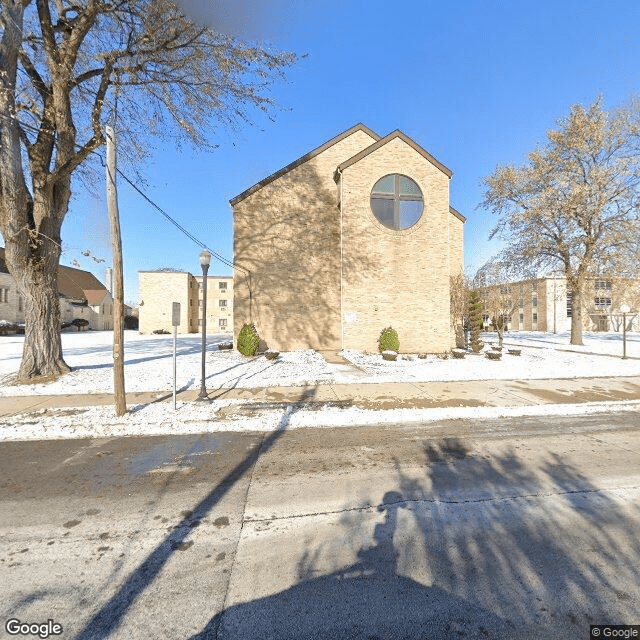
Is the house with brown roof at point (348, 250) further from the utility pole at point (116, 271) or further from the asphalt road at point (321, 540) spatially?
the asphalt road at point (321, 540)

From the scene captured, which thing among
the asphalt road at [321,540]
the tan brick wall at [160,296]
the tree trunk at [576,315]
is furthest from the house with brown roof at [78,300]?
the tree trunk at [576,315]

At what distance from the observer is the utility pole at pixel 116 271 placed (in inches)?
245

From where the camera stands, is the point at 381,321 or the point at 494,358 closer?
the point at 494,358

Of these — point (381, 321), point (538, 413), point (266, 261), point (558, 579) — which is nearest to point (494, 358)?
point (381, 321)

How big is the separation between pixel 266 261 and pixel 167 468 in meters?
13.9

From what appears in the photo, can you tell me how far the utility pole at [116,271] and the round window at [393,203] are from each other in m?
12.5

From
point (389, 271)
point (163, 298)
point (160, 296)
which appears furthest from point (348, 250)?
point (160, 296)

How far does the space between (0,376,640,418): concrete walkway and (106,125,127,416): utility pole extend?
0.99 m

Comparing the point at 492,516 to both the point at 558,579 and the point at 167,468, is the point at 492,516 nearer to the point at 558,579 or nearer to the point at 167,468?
the point at 558,579

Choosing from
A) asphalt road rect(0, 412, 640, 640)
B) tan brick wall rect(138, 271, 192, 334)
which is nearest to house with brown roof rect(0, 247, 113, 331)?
tan brick wall rect(138, 271, 192, 334)

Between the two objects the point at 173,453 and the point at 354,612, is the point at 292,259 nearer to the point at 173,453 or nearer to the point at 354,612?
the point at 173,453

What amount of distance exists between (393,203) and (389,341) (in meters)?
7.12

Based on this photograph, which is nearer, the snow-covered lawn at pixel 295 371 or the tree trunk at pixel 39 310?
the snow-covered lawn at pixel 295 371

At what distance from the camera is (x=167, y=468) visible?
420 centimetres
